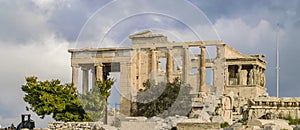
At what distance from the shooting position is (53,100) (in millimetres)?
50500

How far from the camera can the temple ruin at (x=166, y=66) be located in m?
76.1

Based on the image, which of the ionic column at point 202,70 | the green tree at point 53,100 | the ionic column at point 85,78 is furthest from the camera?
the ionic column at point 85,78

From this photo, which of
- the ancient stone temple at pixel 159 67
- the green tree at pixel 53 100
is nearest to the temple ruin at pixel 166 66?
the ancient stone temple at pixel 159 67

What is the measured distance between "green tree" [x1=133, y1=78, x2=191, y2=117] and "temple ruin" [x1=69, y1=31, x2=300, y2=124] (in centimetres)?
534

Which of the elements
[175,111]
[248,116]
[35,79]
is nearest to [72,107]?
[35,79]

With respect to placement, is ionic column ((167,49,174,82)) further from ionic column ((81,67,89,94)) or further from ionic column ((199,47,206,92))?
ionic column ((81,67,89,94))

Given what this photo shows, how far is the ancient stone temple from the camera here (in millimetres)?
76125

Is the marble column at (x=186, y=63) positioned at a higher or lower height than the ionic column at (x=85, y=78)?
higher

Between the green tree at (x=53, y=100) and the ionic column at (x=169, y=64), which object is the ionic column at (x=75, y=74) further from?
the green tree at (x=53, y=100)

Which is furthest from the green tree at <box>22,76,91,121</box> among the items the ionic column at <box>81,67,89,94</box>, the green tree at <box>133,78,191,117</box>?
the ionic column at <box>81,67,89,94</box>

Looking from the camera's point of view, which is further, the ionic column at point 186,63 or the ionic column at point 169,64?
the ionic column at point 169,64

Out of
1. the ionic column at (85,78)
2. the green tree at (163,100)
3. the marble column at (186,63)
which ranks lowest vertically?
the green tree at (163,100)

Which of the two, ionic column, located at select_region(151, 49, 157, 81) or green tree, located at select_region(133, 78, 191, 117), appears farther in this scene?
ionic column, located at select_region(151, 49, 157, 81)

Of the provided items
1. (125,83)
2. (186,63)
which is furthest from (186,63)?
(125,83)
